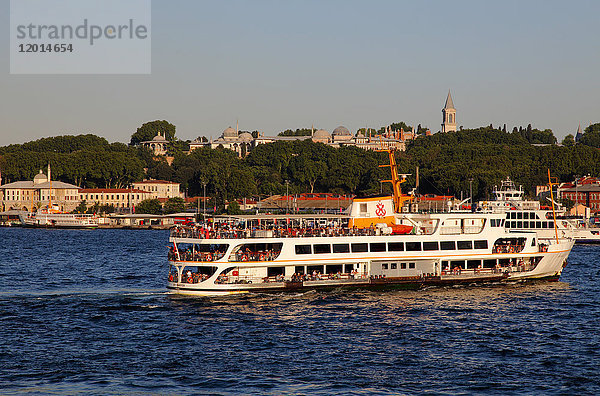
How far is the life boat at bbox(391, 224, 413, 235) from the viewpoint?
55594 millimetres

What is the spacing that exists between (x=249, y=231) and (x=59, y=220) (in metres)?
124

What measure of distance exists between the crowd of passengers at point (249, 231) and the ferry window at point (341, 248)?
0.71m

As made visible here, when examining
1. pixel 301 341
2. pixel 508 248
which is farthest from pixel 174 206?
pixel 301 341

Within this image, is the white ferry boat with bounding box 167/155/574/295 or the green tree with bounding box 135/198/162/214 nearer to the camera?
the white ferry boat with bounding box 167/155/574/295

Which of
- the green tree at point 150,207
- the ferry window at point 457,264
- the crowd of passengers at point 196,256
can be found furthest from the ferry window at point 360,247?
the green tree at point 150,207

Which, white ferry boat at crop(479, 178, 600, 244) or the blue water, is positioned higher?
white ferry boat at crop(479, 178, 600, 244)

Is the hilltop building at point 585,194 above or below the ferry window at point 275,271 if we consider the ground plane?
above

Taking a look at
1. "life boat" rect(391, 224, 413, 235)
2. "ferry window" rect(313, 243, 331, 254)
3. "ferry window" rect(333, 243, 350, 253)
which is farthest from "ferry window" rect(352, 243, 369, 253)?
"life boat" rect(391, 224, 413, 235)

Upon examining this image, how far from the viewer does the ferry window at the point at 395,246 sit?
53781 millimetres

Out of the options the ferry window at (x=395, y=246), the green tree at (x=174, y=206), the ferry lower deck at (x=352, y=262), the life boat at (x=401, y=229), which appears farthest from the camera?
the green tree at (x=174, y=206)

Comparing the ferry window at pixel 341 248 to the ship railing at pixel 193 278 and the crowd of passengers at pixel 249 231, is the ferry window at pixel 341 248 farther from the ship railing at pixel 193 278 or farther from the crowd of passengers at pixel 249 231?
the ship railing at pixel 193 278

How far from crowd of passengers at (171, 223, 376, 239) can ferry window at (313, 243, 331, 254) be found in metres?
0.64

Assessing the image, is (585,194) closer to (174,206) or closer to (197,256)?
(174,206)

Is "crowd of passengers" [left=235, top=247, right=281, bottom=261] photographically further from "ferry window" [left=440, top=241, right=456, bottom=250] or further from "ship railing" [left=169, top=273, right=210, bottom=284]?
"ferry window" [left=440, top=241, right=456, bottom=250]
